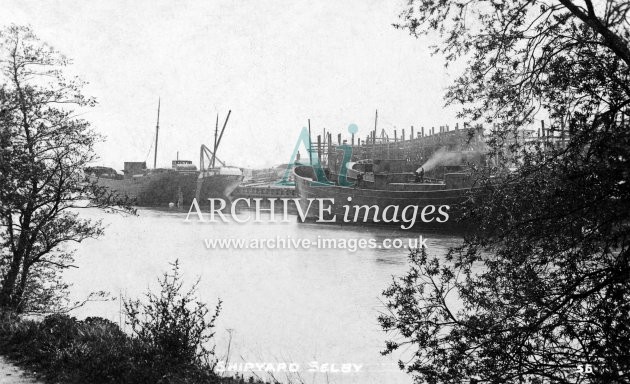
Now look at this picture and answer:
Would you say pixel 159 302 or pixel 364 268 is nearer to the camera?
pixel 159 302

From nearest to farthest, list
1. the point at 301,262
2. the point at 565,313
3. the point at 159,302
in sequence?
1. the point at 565,313
2. the point at 159,302
3. the point at 301,262

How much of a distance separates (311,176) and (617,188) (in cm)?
2722

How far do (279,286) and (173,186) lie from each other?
19894 millimetres

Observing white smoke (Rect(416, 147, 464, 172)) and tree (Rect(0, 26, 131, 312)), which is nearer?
tree (Rect(0, 26, 131, 312))

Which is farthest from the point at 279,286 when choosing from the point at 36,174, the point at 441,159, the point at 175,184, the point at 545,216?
the point at 175,184

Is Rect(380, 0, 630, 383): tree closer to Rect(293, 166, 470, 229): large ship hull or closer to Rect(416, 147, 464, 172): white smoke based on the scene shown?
Rect(293, 166, 470, 229): large ship hull

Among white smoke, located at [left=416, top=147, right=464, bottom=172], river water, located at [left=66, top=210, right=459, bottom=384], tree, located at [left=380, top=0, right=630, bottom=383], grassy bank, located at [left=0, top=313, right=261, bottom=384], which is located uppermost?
white smoke, located at [left=416, top=147, right=464, bottom=172]

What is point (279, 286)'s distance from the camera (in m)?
14.8

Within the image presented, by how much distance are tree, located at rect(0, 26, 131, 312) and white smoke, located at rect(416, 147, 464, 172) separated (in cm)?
2144

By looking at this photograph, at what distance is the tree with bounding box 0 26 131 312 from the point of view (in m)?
7.27

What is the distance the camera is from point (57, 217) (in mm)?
7891

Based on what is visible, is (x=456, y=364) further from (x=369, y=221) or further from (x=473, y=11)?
(x=369, y=221)

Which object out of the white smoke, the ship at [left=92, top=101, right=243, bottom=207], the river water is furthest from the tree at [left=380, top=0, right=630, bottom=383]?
the ship at [left=92, top=101, right=243, bottom=207]

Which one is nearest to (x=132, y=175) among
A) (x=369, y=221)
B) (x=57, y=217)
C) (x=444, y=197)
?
(x=369, y=221)
